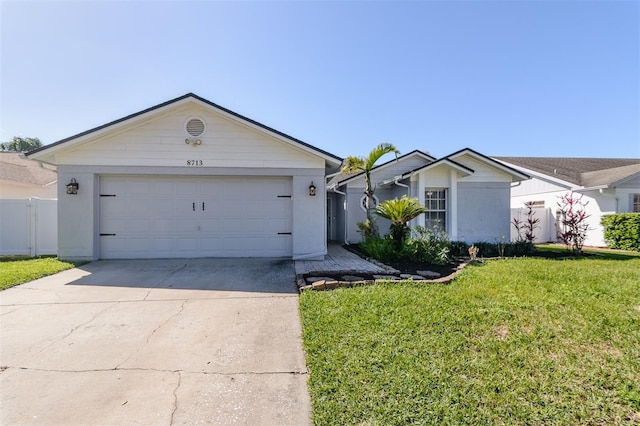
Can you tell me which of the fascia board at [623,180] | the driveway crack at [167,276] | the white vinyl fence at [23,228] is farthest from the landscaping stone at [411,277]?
the fascia board at [623,180]

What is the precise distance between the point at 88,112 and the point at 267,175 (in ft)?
28.2

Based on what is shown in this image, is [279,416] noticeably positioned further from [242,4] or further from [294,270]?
[242,4]

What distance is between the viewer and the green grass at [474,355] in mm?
2295

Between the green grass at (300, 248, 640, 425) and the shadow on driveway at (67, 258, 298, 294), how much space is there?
167cm

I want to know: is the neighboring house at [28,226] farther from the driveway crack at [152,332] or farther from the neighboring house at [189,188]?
the driveway crack at [152,332]

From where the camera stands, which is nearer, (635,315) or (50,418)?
(50,418)

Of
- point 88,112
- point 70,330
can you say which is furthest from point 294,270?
point 88,112

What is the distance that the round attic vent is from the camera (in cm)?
837

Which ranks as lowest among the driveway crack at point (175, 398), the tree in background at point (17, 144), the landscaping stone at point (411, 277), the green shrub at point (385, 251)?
the driveway crack at point (175, 398)

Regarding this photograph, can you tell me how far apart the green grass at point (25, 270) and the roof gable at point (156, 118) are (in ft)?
9.87

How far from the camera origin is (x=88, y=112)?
36.9 feet

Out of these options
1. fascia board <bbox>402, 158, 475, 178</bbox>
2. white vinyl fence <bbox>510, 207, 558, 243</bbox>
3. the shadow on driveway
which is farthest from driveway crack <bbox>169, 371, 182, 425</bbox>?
white vinyl fence <bbox>510, 207, 558, 243</bbox>

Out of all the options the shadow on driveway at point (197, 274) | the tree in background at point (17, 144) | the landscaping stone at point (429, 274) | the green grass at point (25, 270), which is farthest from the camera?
the tree in background at point (17, 144)

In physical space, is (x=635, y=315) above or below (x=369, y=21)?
below
